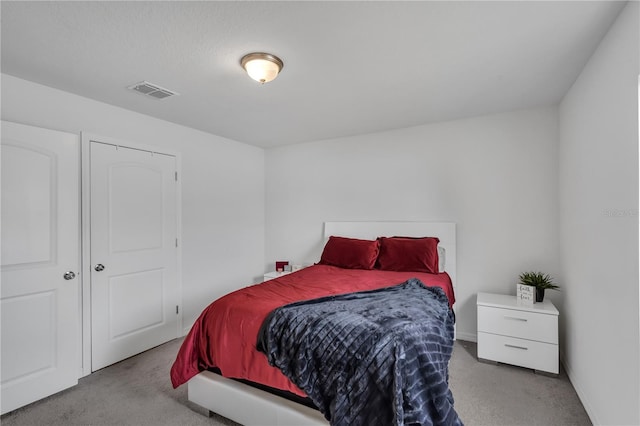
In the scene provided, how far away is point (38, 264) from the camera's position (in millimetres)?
2352

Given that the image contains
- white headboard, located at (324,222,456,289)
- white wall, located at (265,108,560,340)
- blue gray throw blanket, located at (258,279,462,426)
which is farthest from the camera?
white headboard, located at (324,222,456,289)

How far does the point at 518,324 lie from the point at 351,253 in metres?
1.69

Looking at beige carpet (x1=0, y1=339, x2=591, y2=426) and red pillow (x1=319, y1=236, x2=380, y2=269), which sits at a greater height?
red pillow (x1=319, y1=236, x2=380, y2=269)

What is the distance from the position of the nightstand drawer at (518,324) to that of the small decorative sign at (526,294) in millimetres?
159

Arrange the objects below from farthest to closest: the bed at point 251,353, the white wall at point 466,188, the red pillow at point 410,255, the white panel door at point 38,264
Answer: the red pillow at point 410,255 < the white wall at point 466,188 < the white panel door at point 38,264 < the bed at point 251,353

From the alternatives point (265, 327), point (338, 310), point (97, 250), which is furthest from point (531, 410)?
point (97, 250)

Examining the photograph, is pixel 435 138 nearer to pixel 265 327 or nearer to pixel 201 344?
pixel 265 327

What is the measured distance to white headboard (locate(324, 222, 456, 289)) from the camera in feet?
11.2

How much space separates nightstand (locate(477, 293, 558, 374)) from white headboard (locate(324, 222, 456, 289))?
2.08 ft

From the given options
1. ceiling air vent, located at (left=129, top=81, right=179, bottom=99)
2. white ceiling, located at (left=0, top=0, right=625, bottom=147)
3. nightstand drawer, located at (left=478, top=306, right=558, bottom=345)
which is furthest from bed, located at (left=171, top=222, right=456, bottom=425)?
ceiling air vent, located at (left=129, top=81, right=179, bottom=99)

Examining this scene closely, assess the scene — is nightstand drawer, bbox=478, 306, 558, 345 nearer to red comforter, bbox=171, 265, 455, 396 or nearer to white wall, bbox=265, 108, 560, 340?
white wall, bbox=265, 108, 560, 340

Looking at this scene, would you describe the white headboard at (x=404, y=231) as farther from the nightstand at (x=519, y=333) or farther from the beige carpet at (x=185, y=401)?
the beige carpet at (x=185, y=401)

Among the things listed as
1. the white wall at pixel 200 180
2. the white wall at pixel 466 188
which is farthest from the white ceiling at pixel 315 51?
the white wall at pixel 466 188

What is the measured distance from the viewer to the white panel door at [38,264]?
221cm
